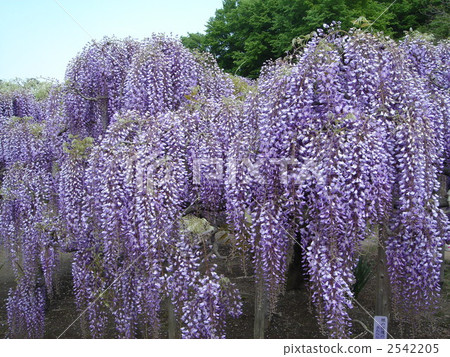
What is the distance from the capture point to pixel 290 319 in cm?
591

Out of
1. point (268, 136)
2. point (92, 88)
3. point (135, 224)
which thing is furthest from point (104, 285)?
point (92, 88)

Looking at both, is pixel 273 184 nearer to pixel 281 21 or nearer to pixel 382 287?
pixel 382 287

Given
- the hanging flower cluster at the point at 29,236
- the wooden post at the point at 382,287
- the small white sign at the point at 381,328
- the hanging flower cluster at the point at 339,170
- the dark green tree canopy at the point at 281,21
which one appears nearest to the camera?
the hanging flower cluster at the point at 339,170

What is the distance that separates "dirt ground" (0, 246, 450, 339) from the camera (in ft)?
17.9

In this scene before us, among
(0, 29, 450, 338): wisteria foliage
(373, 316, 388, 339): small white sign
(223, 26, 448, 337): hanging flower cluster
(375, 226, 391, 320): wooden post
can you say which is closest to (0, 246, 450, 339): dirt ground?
(375, 226, 391, 320): wooden post

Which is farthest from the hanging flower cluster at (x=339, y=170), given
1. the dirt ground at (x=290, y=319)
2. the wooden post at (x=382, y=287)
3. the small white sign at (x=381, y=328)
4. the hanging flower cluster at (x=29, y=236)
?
the hanging flower cluster at (x=29, y=236)

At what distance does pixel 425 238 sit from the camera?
367 cm

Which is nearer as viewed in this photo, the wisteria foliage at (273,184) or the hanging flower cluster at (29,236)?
the wisteria foliage at (273,184)

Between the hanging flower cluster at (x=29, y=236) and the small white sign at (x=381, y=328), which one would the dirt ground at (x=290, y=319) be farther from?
the small white sign at (x=381, y=328)

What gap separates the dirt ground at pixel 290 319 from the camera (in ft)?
17.9

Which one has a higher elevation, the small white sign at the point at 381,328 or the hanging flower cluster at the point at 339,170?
the hanging flower cluster at the point at 339,170

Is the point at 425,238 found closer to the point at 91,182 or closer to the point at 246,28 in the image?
the point at 91,182
